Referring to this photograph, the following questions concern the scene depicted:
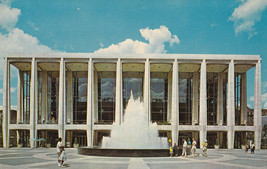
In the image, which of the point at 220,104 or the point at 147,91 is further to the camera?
the point at 220,104

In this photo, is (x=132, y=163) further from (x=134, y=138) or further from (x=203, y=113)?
(x=203, y=113)

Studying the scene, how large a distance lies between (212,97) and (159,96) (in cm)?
991

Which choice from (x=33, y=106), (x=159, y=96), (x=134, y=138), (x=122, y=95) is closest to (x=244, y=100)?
(x=159, y=96)

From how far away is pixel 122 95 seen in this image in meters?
45.8

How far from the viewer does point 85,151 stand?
24656mm

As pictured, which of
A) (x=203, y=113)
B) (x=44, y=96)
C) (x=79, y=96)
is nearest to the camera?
(x=203, y=113)

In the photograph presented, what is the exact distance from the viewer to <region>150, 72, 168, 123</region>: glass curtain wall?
5181cm

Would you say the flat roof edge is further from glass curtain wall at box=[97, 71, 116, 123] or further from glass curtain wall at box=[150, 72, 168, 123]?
glass curtain wall at box=[150, 72, 168, 123]

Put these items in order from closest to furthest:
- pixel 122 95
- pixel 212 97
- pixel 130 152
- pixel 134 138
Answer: pixel 130 152 < pixel 134 138 < pixel 122 95 < pixel 212 97

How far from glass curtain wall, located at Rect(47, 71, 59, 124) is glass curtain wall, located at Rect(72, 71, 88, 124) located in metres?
3.35

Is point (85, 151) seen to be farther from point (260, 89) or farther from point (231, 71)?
point (260, 89)

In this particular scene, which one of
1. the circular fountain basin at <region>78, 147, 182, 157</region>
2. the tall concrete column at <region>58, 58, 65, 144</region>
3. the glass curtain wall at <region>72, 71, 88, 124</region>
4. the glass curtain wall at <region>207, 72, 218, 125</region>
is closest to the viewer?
the circular fountain basin at <region>78, 147, 182, 157</region>

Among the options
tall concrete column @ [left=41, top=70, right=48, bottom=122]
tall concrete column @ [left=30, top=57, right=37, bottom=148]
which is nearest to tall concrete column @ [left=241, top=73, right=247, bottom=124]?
tall concrete column @ [left=30, top=57, right=37, bottom=148]

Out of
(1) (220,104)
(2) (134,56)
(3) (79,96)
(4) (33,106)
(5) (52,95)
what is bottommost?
(4) (33,106)
